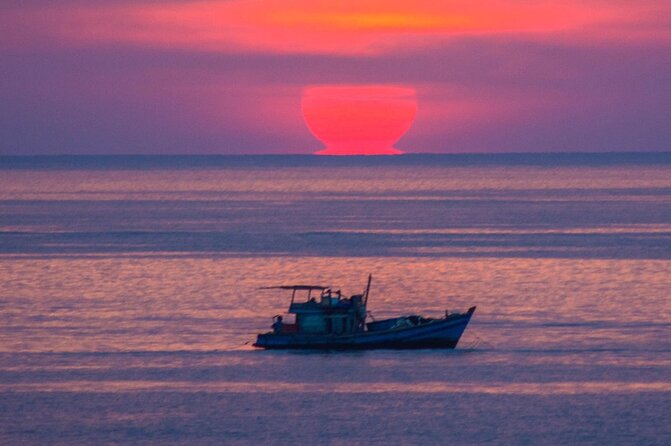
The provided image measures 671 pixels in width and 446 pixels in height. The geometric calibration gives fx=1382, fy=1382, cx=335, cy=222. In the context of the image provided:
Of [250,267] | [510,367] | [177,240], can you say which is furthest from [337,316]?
[177,240]

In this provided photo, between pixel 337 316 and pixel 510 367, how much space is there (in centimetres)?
708

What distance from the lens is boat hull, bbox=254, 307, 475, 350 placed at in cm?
4944

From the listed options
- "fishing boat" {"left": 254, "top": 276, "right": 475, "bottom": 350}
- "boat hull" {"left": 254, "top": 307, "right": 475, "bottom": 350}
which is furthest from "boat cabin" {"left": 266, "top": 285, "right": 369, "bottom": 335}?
"boat hull" {"left": 254, "top": 307, "right": 475, "bottom": 350}

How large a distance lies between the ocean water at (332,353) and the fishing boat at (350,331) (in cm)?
56

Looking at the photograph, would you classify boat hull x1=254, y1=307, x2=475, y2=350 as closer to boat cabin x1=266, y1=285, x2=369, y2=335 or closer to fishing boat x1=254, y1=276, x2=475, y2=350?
fishing boat x1=254, y1=276, x2=475, y2=350

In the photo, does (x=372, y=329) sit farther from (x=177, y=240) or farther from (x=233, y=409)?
(x=177, y=240)

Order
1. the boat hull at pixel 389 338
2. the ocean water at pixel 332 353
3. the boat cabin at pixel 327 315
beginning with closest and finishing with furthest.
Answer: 1. the ocean water at pixel 332 353
2. the boat hull at pixel 389 338
3. the boat cabin at pixel 327 315

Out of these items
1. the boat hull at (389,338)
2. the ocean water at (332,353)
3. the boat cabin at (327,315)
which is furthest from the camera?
the boat cabin at (327,315)

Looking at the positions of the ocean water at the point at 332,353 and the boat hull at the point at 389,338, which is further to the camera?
the boat hull at the point at 389,338

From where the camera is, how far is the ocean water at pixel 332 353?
3847 centimetres

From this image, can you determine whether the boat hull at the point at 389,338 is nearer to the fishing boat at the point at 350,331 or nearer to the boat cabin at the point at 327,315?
the fishing boat at the point at 350,331

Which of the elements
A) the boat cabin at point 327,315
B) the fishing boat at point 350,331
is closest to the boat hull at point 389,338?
the fishing boat at point 350,331

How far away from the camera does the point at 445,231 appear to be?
4225 inches

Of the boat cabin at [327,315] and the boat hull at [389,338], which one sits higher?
the boat cabin at [327,315]
